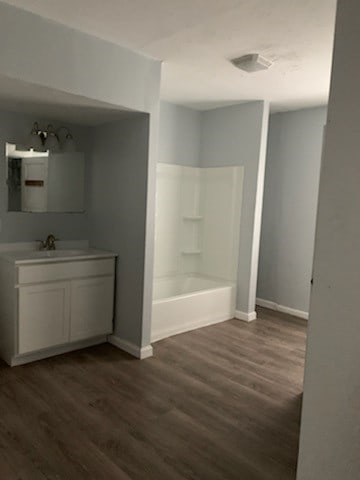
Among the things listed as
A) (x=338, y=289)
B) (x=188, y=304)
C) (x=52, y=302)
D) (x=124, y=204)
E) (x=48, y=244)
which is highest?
(x=124, y=204)

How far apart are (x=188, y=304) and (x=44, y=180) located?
6.14 feet

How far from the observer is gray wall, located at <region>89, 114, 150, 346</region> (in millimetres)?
3160

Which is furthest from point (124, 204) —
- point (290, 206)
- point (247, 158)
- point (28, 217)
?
point (290, 206)

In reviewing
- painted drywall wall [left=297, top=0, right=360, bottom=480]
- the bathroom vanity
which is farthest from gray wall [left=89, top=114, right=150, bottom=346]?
painted drywall wall [left=297, top=0, right=360, bottom=480]

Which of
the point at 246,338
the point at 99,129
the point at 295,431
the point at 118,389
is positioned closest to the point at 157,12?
the point at 99,129

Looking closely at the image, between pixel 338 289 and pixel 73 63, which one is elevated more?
pixel 73 63

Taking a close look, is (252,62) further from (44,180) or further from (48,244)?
(48,244)

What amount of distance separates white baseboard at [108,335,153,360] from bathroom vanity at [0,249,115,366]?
0.14 metres

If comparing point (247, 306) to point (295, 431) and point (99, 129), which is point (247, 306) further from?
point (99, 129)

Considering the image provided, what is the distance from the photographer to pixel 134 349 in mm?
3275

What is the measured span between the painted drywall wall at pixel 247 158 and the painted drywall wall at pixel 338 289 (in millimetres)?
2938

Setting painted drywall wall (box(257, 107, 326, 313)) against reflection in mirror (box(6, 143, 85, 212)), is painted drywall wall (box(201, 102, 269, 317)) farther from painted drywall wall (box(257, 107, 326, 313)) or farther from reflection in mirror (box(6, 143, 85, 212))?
reflection in mirror (box(6, 143, 85, 212))

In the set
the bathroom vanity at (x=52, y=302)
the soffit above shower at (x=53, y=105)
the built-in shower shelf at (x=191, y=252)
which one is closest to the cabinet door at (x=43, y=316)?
the bathroom vanity at (x=52, y=302)

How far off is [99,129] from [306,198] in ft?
8.14
